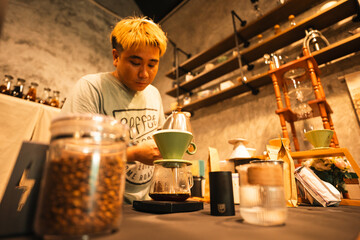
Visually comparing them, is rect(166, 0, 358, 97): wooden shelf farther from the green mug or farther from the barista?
the green mug

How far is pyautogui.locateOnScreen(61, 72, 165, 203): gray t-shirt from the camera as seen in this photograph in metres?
0.96

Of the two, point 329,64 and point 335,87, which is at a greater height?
point 329,64

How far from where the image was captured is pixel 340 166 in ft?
3.34

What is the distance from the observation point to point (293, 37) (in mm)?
1918

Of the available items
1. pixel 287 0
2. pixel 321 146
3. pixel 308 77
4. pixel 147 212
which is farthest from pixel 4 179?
pixel 287 0

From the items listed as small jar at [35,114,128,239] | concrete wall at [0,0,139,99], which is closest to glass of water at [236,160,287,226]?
small jar at [35,114,128,239]

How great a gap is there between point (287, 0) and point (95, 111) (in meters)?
2.06

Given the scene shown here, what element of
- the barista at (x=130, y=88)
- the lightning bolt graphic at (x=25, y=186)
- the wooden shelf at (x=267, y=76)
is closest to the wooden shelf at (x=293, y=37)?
the wooden shelf at (x=267, y=76)

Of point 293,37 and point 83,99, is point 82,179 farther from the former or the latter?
point 293,37

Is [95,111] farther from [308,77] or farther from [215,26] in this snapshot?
[215,26]

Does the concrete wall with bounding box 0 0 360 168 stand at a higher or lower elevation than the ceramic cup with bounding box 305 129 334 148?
higher

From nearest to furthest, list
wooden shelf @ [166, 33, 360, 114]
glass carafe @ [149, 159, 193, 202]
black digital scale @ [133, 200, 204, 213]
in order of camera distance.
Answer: black digital scale @ [133, 200, 204, 213] → glass carafe @ [149, 159, 193, 202] → wooden shelf @ [166, 33, 360, 114]

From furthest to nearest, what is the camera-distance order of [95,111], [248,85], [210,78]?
[210,78]
[248,85]
[95,111]

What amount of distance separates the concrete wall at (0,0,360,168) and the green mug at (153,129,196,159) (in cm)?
151
